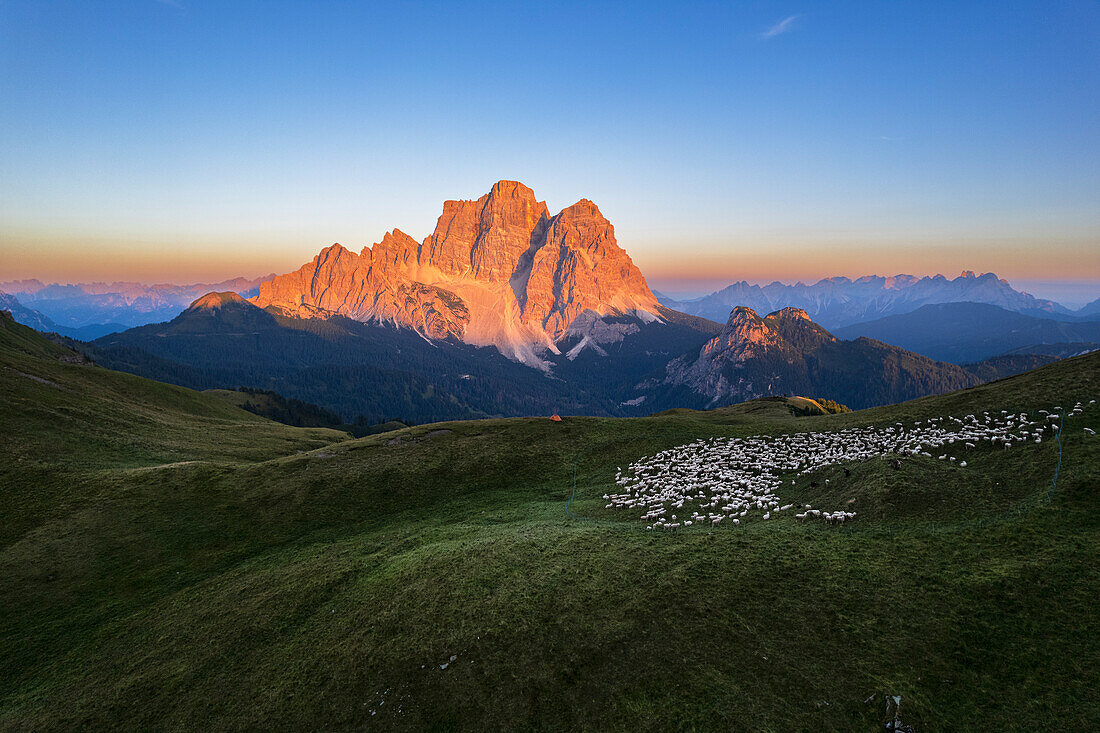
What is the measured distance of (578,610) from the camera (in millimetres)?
15711

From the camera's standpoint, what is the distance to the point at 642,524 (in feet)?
78.6

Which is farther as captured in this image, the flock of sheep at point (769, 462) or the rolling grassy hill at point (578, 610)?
the flock of sheep at point (769, 462)

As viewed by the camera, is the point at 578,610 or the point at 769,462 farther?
the point at 769,462

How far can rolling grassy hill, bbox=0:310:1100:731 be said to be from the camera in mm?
11633

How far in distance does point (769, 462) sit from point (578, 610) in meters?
20.6

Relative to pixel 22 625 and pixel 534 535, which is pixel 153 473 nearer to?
pixel 22 625

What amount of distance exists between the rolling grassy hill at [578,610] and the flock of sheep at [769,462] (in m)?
1.54

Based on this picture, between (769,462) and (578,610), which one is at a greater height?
(769,462)

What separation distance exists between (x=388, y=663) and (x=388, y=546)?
12.0 meters

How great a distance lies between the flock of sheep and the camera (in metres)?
23.8

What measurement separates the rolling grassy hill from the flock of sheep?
154cm

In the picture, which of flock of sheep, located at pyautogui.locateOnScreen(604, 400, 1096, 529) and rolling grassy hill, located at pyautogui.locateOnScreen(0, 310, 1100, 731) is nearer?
rolling grassy hill, located at pyautogui.locateOnScreen(0, 310, 1100, 731)

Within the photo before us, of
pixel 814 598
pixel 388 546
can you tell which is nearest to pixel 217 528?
pixel 388 546

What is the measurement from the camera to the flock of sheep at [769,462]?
2378cm
